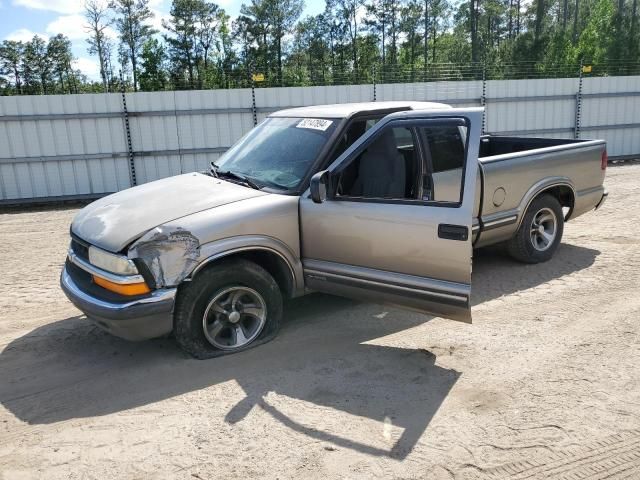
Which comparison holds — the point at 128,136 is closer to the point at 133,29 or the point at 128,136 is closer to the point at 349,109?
the point at 349,109

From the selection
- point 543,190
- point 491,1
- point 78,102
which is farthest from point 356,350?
point 491,1

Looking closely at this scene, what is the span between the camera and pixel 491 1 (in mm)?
65812

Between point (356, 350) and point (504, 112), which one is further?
point (504, 112)

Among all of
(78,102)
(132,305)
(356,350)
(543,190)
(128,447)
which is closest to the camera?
(128,447)

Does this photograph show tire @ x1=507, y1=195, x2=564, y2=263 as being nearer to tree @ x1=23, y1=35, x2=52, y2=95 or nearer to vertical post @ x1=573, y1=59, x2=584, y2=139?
vertical post @ x1=573, y1=59, x2=584, y2=139

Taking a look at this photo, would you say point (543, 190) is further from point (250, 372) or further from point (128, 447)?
point (128, 447)

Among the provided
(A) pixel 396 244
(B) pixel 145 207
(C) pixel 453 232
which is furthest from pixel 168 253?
(C) pixel 453 232

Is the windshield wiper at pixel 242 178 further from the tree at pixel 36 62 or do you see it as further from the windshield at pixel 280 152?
the tree at pixel 36 62

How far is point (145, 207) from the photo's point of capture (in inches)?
178

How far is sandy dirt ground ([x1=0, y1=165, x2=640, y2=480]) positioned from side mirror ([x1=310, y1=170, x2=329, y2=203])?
1235 mm

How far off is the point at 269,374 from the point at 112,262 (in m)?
1.41

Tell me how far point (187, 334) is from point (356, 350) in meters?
1.35

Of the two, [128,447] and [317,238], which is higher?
[317,238]

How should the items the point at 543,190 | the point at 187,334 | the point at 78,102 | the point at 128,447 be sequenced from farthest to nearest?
the point at 78,102 → the point at 543,190 → the point at 187,334 → the point at 128,447
